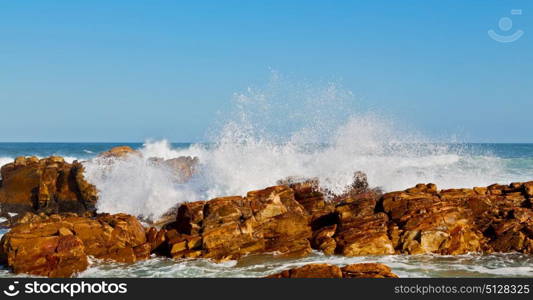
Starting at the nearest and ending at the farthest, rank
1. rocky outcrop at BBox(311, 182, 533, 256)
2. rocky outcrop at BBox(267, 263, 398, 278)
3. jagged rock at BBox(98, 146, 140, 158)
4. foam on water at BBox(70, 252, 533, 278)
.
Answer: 1. rocky outcrop at BBox(267, 263, 398, 278)
2. foam on water at BBox(70, 252, 533, 278)
3. rocky outcrop at BBox(311, 182, 533, 256)
4. jagged rock at BBox(98, 146, 140, 158)

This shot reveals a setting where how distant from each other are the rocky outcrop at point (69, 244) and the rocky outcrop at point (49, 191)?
5591 mm

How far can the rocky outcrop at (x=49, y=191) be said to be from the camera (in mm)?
17672

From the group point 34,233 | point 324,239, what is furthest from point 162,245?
point 324,239

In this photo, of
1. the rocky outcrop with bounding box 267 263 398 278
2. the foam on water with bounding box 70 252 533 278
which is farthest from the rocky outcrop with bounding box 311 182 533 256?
the rocky outcrop with bounding box 267 263 398 278

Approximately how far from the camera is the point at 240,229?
11773 millimetres

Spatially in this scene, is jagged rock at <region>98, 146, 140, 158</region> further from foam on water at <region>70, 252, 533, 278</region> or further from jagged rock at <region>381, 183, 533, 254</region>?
jagged rock at <region>381, 183, 533, 254</region>

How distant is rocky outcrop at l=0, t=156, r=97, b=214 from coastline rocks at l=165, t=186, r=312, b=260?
20.1ft

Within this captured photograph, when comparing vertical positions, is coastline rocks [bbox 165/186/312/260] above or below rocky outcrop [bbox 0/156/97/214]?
below

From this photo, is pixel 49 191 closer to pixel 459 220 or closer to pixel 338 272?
pixel 338 272

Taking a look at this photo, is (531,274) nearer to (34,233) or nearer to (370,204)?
(370,204)

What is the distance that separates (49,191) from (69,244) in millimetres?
7883

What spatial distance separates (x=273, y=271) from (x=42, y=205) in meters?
10.8

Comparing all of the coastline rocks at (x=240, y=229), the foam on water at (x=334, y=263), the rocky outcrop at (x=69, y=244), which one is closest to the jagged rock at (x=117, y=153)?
the rocky outcrop at (x=69, y=244)

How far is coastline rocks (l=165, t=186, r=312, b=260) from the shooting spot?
11508mm
